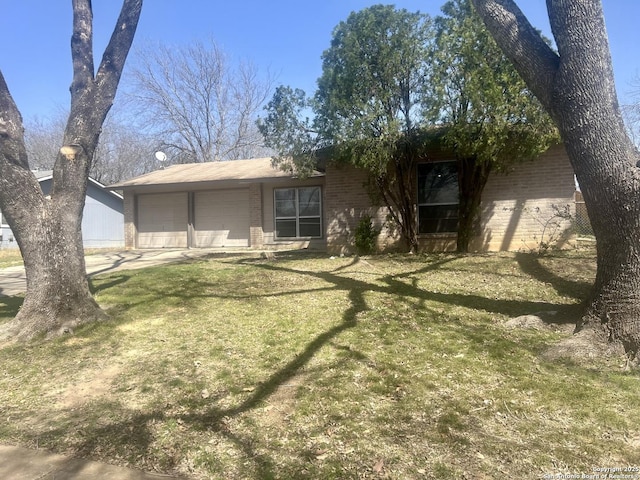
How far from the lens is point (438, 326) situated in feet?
17.6

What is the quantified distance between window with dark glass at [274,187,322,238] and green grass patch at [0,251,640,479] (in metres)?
9.02

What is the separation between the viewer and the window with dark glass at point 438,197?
39.5 ft

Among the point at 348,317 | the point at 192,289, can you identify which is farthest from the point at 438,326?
the point at 192,289

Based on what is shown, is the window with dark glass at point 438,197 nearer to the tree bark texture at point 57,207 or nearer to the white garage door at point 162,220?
the tree bark texture at point 57,207

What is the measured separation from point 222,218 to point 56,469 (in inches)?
584

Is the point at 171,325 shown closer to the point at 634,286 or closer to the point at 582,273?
the point at 634,286

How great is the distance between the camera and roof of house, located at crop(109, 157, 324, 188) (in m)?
15.9

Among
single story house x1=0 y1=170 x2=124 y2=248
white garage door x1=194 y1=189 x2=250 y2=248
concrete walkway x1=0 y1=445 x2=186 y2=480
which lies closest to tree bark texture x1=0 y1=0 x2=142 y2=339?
concrete walkway x1=0 y1=445 x2=186 y2=480

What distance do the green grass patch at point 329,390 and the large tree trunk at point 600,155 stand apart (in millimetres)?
611

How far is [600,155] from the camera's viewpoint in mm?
4312

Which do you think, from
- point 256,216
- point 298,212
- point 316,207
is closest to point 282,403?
point 316,207

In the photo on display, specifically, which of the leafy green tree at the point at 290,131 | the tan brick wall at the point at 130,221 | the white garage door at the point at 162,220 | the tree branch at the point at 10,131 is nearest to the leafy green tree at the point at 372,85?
the leafy green tree at the point at 290,131

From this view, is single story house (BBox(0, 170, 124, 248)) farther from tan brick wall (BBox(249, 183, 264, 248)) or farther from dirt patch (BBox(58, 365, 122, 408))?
dirt patch (BBox(58, 365, 122, 408))

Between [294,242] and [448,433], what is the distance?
42.9ft
